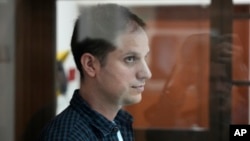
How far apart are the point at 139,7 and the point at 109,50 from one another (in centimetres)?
13

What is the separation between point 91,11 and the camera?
99 cm

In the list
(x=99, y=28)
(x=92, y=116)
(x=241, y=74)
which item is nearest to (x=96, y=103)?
(x=92, y=116)

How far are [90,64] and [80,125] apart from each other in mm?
138

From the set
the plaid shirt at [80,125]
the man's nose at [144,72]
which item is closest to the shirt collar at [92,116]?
the plaid shirt at [80,125]

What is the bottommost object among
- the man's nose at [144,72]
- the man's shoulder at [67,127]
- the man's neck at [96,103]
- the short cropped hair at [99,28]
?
the man's shoulder at [67,127]

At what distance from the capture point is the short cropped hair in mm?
974

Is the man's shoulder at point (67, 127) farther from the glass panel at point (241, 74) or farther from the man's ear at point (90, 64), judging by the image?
the glass panel at point (241, 74)

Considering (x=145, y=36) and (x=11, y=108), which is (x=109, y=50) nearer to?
(x=145, y=36)

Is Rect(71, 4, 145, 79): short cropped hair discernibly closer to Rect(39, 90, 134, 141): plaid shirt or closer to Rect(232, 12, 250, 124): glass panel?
Rect(39, 90, 134, 141): plaid shirt

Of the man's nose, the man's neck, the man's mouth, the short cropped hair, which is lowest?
the man's neck

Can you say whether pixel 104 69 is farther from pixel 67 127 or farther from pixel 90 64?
pixel 67 127

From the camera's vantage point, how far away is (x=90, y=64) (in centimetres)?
97

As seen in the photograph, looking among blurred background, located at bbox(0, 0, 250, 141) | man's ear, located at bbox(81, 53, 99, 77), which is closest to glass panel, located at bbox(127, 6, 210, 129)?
blurred background, located at bbox(0, 0, 250, 141)

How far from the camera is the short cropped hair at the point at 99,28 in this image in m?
0.97
